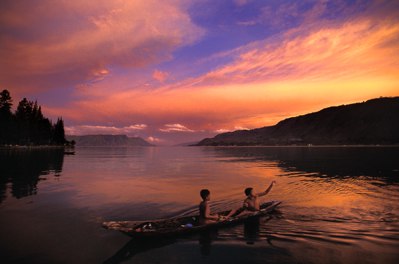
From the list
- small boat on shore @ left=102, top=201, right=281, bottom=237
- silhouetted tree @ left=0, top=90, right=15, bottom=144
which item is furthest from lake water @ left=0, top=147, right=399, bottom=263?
silhouetted tree @ left=0, top=90, right=15, bottom=144

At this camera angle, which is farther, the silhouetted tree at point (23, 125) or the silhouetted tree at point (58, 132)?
the silhouetted tree at point (58, 132)

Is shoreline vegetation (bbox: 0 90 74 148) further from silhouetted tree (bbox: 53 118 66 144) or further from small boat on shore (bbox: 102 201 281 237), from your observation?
small boat on shore (bbox: 102 201 281 237)

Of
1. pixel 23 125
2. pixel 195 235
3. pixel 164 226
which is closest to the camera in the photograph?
pixel 164 226

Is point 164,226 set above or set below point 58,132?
below

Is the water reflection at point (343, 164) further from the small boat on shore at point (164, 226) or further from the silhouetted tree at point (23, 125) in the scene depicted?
the silhouetted tree at point (23, 125)

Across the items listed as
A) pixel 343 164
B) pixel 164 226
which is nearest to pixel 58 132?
pixel 343 164

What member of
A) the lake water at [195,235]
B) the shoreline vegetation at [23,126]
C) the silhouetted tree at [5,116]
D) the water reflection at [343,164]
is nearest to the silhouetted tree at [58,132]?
the shoreline vegetation at [23,126]

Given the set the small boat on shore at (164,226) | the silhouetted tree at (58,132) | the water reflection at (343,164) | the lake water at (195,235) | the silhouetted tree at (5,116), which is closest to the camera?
the lake water at (195,235)

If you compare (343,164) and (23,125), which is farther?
(23,125)

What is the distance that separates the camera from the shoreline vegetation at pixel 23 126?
414ft

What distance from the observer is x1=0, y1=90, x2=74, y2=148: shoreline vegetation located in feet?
414

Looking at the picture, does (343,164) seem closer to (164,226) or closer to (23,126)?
(164,226)

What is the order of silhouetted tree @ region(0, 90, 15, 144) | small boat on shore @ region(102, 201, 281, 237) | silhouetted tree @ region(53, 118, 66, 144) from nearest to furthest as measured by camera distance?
small boat on shore @ region(102, 201, 281, 237)
silhouetted tree @ region(0, 90, 15, 144)
silhouetted tree @ region(53, 118, 66, 144)

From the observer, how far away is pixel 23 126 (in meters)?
138
